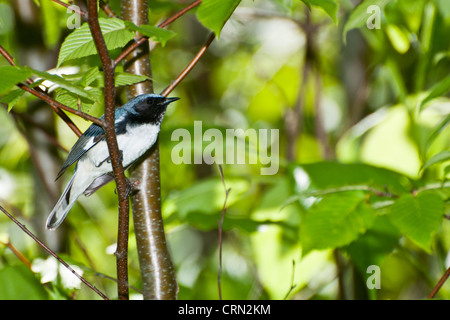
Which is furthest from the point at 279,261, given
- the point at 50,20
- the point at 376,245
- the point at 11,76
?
the point at 50,20

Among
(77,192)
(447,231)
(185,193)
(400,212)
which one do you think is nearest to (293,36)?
(447,231)

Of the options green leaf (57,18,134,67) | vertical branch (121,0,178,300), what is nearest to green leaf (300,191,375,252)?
vertical branch (121,0,178,300)

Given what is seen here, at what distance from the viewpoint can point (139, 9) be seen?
4.86 ft

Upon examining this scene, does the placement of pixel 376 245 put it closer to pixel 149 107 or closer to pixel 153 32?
pixel 149 107

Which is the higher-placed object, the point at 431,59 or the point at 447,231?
the point at 431,59

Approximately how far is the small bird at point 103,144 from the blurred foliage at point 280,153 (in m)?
0.15

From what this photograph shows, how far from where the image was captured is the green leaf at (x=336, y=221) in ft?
4.80

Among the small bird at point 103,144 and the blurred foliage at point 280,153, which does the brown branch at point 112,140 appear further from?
the small bird at point 103,144

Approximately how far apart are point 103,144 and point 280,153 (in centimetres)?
278

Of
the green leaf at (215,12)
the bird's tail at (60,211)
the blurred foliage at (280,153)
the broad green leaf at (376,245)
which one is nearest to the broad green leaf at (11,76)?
the blurred foliage at (280,153)
